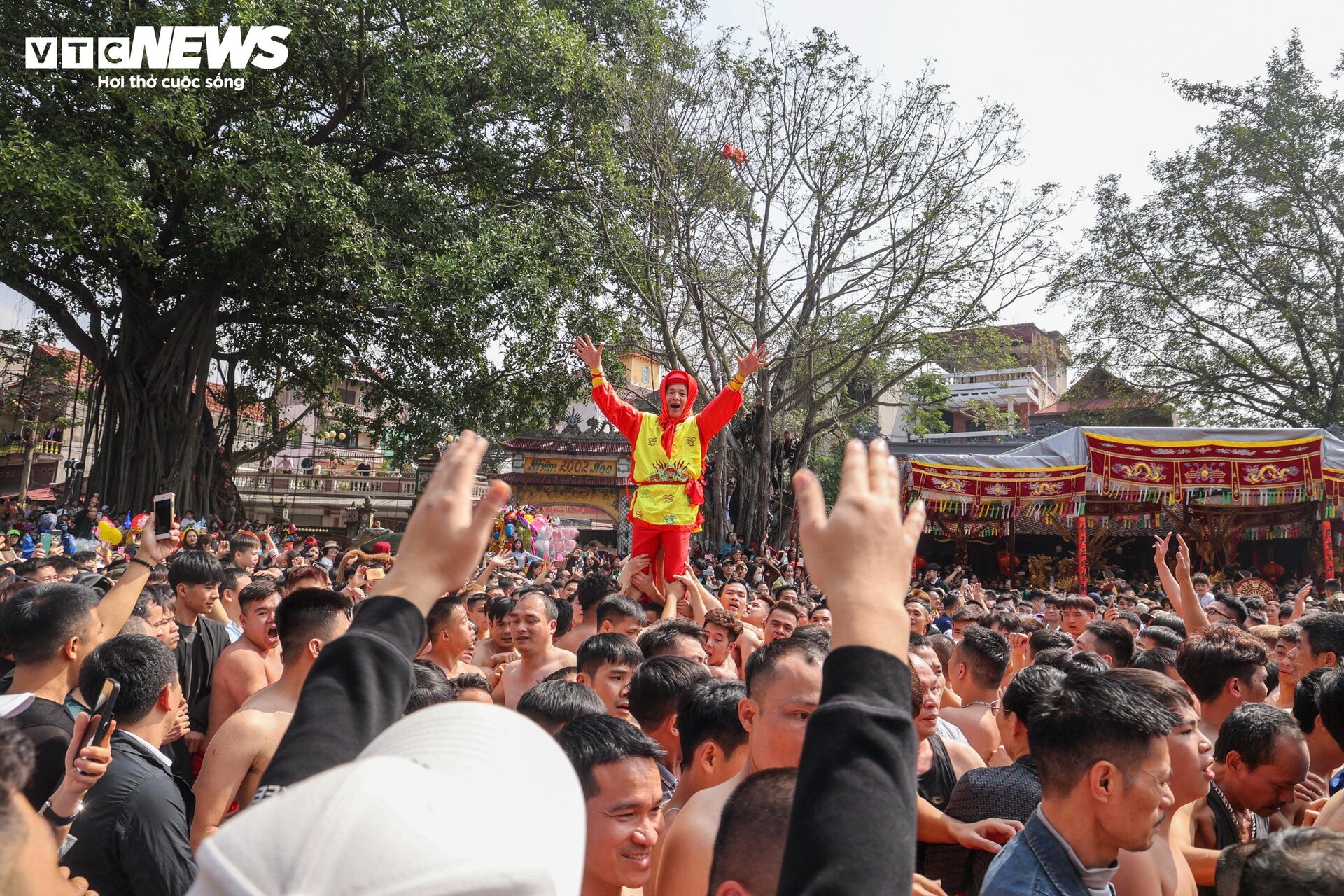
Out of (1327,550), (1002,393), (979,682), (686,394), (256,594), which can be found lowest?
(1327,550)

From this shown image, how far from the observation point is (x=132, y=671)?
A: 2.99 m

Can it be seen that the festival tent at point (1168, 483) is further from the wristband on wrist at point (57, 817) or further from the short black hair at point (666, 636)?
the wristband on wrist at point (57, 817)

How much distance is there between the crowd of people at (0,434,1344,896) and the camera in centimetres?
97

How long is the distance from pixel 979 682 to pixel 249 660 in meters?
3.19

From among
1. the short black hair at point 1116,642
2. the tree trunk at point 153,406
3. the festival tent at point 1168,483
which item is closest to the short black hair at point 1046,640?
the short black hair at point 1116,642

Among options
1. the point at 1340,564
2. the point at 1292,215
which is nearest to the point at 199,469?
the point at 1340,564

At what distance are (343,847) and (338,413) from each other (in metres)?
19.9

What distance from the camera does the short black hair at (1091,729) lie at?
229cm

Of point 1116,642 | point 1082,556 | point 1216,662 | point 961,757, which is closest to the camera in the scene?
point 961,757

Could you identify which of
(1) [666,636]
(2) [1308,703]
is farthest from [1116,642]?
(1) [666,636]

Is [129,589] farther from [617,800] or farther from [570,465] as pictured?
[570,465]

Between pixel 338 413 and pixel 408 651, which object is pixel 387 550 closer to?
pixel 408 651

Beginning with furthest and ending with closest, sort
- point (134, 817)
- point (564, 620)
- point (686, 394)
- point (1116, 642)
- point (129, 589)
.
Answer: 1. point (686, 394)
2. point (564, 620)
3. point (1116, 642)
4. point (129, 589)
5. point (134, 817)

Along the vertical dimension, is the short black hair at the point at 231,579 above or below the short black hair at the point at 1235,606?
above
